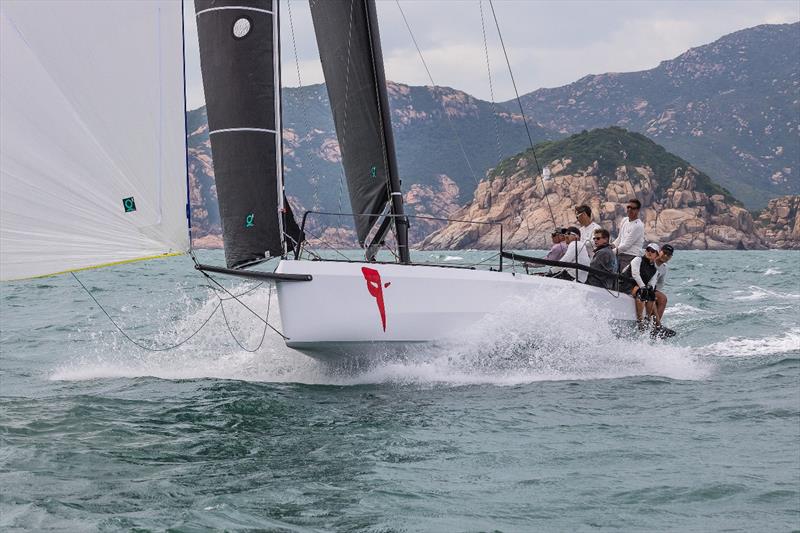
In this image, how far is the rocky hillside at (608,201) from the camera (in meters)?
112

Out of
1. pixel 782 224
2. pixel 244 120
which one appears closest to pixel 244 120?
pixel 244 120

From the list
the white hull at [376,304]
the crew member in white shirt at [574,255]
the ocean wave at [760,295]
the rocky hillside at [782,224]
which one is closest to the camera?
the white hull at [376,304]

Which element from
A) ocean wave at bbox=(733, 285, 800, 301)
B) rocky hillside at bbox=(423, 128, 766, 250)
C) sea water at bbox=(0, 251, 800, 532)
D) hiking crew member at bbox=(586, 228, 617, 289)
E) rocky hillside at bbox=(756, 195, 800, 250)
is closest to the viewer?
sea water at bbox=(0, 251, 800, 532)

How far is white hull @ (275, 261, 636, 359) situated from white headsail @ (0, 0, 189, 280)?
4.71 feet

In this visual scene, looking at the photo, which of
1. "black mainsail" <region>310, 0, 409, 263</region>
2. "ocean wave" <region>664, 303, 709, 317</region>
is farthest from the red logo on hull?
"ocean wave" <region>664, 303, 709, 317</region>

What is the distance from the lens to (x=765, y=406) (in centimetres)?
768

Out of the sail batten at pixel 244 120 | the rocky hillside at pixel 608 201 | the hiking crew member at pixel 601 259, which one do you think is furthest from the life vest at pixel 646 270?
the rocky hillside at pixel 608 201

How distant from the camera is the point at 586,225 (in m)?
11.3

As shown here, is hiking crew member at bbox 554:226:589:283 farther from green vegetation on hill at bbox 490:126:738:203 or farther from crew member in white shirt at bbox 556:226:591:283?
green vegetation on hill at bbox 490:126:738:203

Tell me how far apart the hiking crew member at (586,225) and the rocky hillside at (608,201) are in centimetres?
9516

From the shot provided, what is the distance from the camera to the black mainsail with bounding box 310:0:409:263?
10062mm

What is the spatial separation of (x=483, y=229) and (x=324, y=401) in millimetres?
117226

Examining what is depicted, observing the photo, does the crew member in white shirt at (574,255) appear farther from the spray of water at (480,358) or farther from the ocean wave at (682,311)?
the ocean wave at (682,311)

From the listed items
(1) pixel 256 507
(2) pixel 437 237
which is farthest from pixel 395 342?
(2) pixel 437 237
